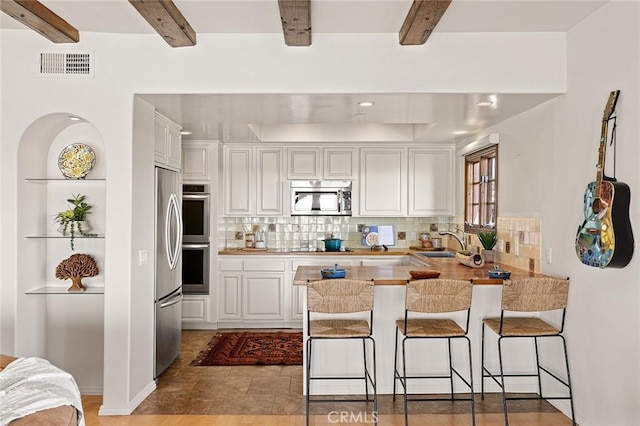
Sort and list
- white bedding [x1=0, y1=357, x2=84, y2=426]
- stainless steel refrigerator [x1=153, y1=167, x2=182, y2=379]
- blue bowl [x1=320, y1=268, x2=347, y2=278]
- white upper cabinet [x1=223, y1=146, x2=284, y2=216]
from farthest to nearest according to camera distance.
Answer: white upper cabinet [x1=223, y1=146, x2=284, y2=216] → stainless steel refrigerator [x1=153, y1=167, x2=182, y2=379] → blue bowl [x1=320, y1=268, x2=347, y2=278] → white bedding [x1=0, y1=357, x2=84, y2=426]

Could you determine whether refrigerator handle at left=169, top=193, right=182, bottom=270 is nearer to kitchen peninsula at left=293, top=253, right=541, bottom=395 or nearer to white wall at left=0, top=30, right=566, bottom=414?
white wall at left=0, top=30, right=566, bottom=414

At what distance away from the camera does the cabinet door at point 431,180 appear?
600 cm

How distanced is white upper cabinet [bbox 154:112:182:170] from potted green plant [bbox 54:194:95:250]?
0.66 metres

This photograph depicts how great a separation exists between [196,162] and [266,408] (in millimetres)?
3285

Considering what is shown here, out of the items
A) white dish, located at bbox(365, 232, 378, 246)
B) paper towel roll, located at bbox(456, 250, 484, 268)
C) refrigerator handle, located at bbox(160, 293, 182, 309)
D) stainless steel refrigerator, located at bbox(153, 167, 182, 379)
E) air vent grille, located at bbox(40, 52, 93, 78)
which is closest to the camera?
air vent grille, located at bbox(40, 52, 93, 78)

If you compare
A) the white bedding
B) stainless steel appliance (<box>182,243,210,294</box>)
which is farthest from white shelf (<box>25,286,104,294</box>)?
stainless steel appliance (<box>182,243,210,294</box>)

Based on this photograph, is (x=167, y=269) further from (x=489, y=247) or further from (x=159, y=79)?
(x=489, y=247)

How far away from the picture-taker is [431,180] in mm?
6008

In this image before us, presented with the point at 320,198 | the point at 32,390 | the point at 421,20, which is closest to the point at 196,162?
A: the point at 320,198

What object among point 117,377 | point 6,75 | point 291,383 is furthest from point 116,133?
point 291,383

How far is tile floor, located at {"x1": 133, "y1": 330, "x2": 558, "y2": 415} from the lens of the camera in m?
3.35

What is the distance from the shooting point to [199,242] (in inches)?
224

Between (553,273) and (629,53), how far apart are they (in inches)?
61.6

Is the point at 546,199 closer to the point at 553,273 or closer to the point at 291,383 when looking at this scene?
the point at 553,273
